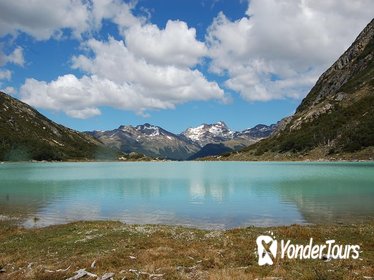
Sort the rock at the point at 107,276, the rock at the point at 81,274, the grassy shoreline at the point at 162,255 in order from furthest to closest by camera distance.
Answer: the rock at the point at 81,274, the grassy shoreline at the point at 162,255, the rock at the point at 107,276

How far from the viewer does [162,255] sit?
1078 inches

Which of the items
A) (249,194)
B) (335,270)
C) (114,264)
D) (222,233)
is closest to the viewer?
(335,270)

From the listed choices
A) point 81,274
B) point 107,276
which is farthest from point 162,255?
point 81,274

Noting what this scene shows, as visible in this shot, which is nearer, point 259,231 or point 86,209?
point 259,231

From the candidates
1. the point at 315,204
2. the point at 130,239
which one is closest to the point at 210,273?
the point at 130,239

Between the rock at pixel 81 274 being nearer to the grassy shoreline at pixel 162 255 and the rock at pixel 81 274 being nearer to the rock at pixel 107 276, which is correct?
the grassy shoreline at pixel 162 255

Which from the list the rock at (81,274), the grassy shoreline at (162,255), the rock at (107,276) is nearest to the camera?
the rock at (107,276)

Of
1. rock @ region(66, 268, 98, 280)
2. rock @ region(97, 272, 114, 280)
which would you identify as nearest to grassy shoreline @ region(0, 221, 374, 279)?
rock @ region(97, 272, 114, 280)

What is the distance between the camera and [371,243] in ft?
96.0

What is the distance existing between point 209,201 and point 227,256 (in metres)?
44.9

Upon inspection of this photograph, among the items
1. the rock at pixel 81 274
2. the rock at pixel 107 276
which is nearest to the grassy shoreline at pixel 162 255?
the rock at pixel 107 276

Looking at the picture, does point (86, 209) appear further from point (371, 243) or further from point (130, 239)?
point (371, 243)

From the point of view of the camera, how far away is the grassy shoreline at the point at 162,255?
72.2ft

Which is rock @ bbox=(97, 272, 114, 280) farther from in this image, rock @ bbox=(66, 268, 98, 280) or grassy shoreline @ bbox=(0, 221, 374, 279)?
rock @ bbox=(66, 268, 98, 280)
